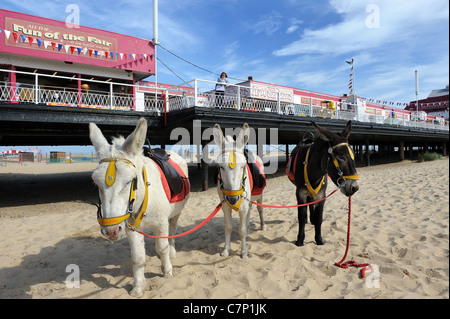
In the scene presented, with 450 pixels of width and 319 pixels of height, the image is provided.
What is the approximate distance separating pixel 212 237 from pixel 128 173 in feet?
10.1

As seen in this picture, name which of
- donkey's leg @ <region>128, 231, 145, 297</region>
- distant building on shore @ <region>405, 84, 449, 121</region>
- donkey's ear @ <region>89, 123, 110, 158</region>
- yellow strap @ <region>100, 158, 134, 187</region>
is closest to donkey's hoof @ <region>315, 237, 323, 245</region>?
donkey's leg @ <region>128, 231, 145, 297</region>

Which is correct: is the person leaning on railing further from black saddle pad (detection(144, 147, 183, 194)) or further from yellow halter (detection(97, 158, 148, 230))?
yellow halter (detection(97, 158, 148, 230))

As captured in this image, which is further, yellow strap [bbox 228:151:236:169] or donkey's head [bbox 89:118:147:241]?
yellow strap [bbox 228:151:236:169]

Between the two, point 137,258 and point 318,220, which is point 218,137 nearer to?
point 137,258

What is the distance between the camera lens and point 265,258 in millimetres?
3855

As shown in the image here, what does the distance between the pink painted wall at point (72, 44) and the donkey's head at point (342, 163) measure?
1335 centimetres

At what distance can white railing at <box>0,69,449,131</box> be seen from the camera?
10.1 metres

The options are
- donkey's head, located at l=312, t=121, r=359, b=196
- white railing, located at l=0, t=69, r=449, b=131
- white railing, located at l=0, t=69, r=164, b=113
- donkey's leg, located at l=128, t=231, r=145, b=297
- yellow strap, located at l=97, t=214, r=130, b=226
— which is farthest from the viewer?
white railing, located at l=0, t=69, r=449, b=131

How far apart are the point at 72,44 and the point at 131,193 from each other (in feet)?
44.8

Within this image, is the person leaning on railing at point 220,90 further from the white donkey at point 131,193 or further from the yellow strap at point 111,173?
the yellow strap at point 111,173

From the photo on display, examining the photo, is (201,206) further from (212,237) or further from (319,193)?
(319,193)

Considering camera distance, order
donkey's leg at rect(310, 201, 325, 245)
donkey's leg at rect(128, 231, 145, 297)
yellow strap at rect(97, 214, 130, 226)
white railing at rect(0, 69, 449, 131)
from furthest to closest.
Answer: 1. white railing at rect(0, 69, 449, 131)
2. donkey's leg at rect(310, 201, 325, 245)
3. donkey's leg at rect(128, 231, 145, 297)
4. yellow strap at rect(97, 214, 130, 226)

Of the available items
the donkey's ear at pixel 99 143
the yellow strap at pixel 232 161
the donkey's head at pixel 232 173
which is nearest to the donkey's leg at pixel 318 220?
the donkey's head at pixel 232 173
